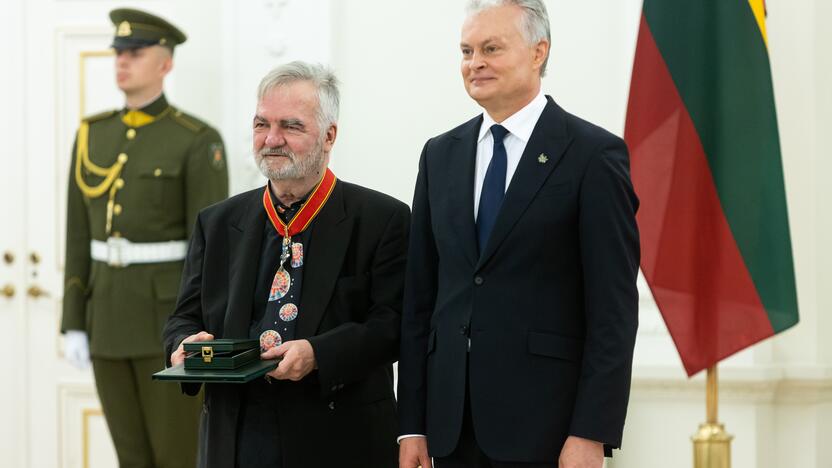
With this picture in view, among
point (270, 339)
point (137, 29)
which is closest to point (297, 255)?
point (270, 339)

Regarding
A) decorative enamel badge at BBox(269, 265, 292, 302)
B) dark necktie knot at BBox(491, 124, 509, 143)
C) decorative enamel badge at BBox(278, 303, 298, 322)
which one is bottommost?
decorative enamel badge at BBox(278, 303, 298, 322)

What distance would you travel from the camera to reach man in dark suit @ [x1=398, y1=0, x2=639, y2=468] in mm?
2100

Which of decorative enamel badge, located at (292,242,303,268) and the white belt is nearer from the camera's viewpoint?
decorative enamel badge, located at (292,242,303,268)

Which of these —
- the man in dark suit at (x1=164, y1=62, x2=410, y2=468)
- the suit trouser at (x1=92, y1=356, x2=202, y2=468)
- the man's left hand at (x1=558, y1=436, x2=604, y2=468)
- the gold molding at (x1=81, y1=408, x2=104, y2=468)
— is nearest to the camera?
the man's left hand at (x1=558, y1=436, x2=604, y2=468)

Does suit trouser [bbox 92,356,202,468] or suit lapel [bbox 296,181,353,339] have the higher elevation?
suit lapel [bbox 296,181,353,339]

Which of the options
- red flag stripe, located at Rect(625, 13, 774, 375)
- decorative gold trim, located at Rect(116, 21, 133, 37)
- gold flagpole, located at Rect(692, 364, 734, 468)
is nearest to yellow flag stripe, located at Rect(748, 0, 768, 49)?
red flag stripe, located at Rect(625, 13, 774, 375)

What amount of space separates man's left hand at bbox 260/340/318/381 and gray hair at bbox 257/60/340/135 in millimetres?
481

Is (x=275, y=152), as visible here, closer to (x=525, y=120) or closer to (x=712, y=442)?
(x=525, y=120)

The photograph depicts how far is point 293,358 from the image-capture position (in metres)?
2.25

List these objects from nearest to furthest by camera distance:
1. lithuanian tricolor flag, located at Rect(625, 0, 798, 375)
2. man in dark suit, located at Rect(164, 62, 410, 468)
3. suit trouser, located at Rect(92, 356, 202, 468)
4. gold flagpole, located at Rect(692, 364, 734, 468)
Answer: man in dark suit, located at Rect(164, 62, 410, 468) < lithuanian tricolor flag, located at Rect(625, 0, 798, 375) < gold flagpole, located at Rect(692, 364, 734, 468) < suit trouser, located at Rect(92, 356, 202, 468)

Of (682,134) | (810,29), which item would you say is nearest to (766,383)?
(682,134)

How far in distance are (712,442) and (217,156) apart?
2.03 m

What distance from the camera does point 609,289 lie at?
2.09 meters

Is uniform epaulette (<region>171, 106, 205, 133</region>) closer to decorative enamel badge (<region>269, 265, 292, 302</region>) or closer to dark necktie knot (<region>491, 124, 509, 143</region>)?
decorative enamel badge (<region>269, 265, 292, 302</region>)
